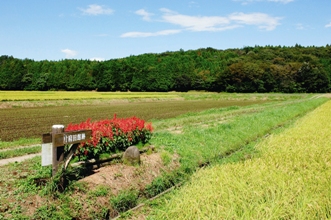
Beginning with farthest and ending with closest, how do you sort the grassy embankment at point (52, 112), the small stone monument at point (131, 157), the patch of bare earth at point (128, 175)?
1. the grassy embankment at point (52, 112)
2. the small stone monument at point (131, 157)
3. the patch of bare earth at point (128, 175)

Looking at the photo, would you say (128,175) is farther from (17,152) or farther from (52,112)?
(52,112)

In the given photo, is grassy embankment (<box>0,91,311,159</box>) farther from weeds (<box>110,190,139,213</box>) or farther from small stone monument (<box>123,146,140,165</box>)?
weeds (<box>110,190,139,213</box>)

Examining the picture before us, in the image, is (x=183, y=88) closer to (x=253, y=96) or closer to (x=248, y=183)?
(x=253, y=96)

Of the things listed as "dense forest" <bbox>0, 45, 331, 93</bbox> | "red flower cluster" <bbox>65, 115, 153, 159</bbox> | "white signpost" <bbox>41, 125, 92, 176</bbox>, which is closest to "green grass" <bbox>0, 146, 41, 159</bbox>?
"red flower cluster" <bbox>65, 115, 153, 159</bbox>

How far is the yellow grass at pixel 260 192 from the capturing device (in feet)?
14.8

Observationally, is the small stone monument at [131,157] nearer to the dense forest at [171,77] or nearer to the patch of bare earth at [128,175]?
the patch of bare earth at [128,175]

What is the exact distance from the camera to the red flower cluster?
22.8 ft

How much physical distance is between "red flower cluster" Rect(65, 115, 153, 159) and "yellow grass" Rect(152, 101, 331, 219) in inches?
86.3

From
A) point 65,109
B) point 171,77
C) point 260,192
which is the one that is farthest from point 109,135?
point 171,77

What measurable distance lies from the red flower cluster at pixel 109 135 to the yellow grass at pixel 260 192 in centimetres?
219

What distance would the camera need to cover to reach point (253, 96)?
62.3 metres

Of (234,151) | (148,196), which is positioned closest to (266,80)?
(234,151)

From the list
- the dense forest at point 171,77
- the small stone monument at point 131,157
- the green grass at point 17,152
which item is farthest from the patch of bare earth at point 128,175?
the dense forest at point 171,77

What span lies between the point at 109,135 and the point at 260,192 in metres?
3.83
